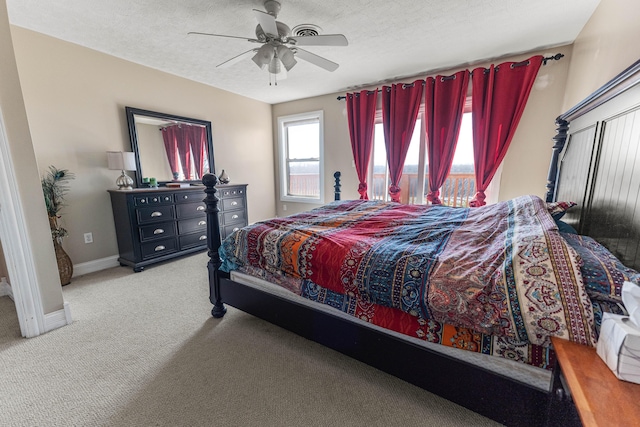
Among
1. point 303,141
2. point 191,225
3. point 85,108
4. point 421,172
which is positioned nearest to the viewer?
point 85,108

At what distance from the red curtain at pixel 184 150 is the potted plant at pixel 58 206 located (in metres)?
1.28

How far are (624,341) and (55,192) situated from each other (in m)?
4.13

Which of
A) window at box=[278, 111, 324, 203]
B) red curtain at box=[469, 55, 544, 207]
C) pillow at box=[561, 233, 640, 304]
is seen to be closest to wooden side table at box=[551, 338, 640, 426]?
pillow at box=[561, 233, 640, 304]

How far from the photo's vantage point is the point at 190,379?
4.91 ft

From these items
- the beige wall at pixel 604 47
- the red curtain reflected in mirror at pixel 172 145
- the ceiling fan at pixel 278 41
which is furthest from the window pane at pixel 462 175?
the red curtain reflected in mirror at pixel 172 145

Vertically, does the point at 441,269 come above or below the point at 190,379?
above

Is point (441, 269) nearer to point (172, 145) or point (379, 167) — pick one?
point (379, 167)

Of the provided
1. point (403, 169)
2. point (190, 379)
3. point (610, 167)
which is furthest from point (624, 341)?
point (403, 169)

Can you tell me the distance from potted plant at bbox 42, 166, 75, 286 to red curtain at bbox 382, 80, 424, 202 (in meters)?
3.99

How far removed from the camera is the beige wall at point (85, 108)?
8.45ft

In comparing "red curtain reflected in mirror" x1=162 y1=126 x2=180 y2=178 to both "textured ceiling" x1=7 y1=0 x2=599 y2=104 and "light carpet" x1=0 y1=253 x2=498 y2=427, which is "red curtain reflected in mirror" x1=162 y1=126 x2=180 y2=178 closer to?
"textured ceiling" x1=7 y1=0 x2=599 y2=104

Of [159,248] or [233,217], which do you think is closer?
[159,248]

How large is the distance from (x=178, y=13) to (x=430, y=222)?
275 centimetres

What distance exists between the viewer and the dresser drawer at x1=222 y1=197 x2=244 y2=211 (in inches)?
158
